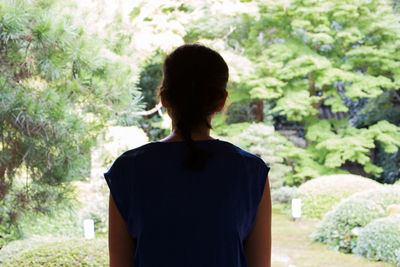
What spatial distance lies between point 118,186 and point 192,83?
230 millimetres

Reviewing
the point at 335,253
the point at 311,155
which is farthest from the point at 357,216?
the point at 311,155

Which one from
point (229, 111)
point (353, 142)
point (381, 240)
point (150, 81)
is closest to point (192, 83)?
point (381, 240)

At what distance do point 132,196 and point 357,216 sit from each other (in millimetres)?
3288

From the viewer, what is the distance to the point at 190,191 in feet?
2.41

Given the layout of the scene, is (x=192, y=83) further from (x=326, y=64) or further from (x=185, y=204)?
(x=326, y=64)

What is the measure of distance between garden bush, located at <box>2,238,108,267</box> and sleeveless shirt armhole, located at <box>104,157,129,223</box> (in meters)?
2.06

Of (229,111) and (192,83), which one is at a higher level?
(192,83)

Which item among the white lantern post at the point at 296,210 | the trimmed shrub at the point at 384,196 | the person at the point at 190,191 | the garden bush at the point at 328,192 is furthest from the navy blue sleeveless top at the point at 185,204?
the garden bush at the point at 328,192

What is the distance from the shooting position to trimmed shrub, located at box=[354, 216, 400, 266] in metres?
3.07

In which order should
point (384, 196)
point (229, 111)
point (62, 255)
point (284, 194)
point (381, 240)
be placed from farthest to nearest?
point (229, 111)
point (284, 194)
point (384, 196)
point (381, 240)
point (62, 255)

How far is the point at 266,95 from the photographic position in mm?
5922

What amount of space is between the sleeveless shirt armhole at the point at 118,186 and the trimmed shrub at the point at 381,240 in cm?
276

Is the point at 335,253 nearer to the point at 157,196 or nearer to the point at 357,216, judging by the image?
the point at 357,216

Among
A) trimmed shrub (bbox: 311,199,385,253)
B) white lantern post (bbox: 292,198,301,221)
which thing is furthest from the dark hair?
white lantern post (bbox: 292,198,301,221)
